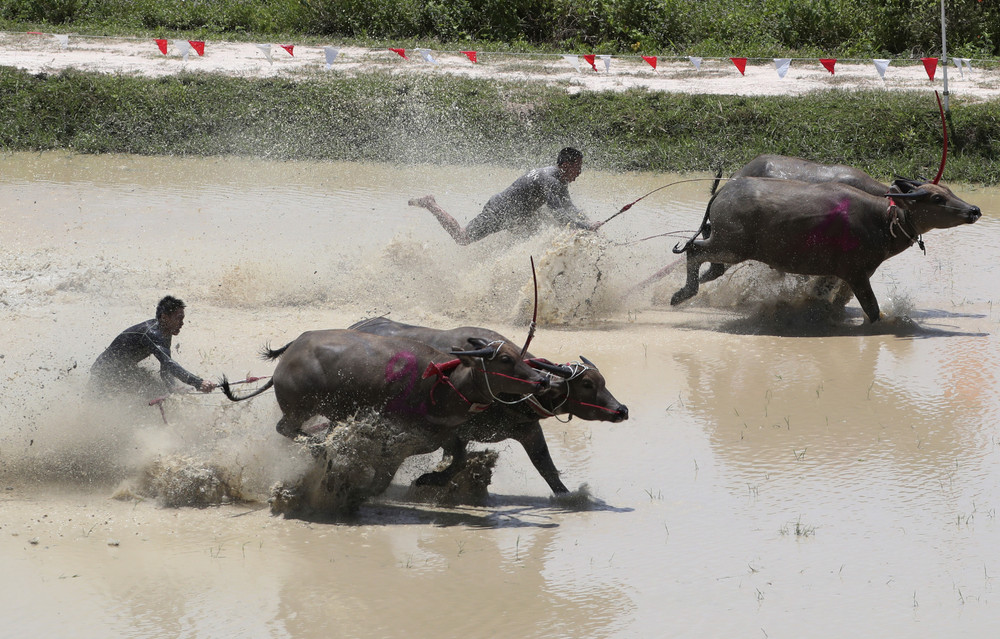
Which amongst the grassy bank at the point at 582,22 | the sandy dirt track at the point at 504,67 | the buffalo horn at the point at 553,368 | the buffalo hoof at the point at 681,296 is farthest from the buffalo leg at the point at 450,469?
the grassy bank at the point at 582,22

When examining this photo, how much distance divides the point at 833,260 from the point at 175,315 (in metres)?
5.08

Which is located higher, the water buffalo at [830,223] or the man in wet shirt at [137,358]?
the water buffalo at [830,223]

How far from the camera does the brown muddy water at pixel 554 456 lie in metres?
4.90

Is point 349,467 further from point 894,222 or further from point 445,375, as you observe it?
point 894,222

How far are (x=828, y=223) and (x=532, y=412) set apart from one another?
13.2ft

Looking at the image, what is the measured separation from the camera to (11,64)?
17266 mm

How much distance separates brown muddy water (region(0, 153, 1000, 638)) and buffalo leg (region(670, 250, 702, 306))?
136 mm

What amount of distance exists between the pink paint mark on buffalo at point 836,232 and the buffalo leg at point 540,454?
3816mm

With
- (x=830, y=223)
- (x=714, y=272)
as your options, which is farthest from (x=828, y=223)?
(x=714, y=272)

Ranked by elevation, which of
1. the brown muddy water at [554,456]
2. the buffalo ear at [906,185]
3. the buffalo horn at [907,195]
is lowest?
the brown muddy water at [554,456]

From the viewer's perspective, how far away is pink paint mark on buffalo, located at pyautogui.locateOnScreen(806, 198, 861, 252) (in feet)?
29.2

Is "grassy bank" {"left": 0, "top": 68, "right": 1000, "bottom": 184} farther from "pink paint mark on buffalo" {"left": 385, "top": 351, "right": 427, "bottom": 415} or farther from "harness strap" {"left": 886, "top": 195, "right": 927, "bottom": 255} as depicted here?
"pink paint mark on buffalo" {"left": 385, "top": 351, "right": 427, "bottom": 415}

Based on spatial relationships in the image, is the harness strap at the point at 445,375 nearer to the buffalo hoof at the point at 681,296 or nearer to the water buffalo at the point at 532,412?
the water buffalo at the point at 532,412

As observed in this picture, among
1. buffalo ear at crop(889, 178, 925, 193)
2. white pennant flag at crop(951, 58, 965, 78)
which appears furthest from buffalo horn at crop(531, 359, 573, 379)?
white pennant flag at crop(951, 58, 965, 78)
